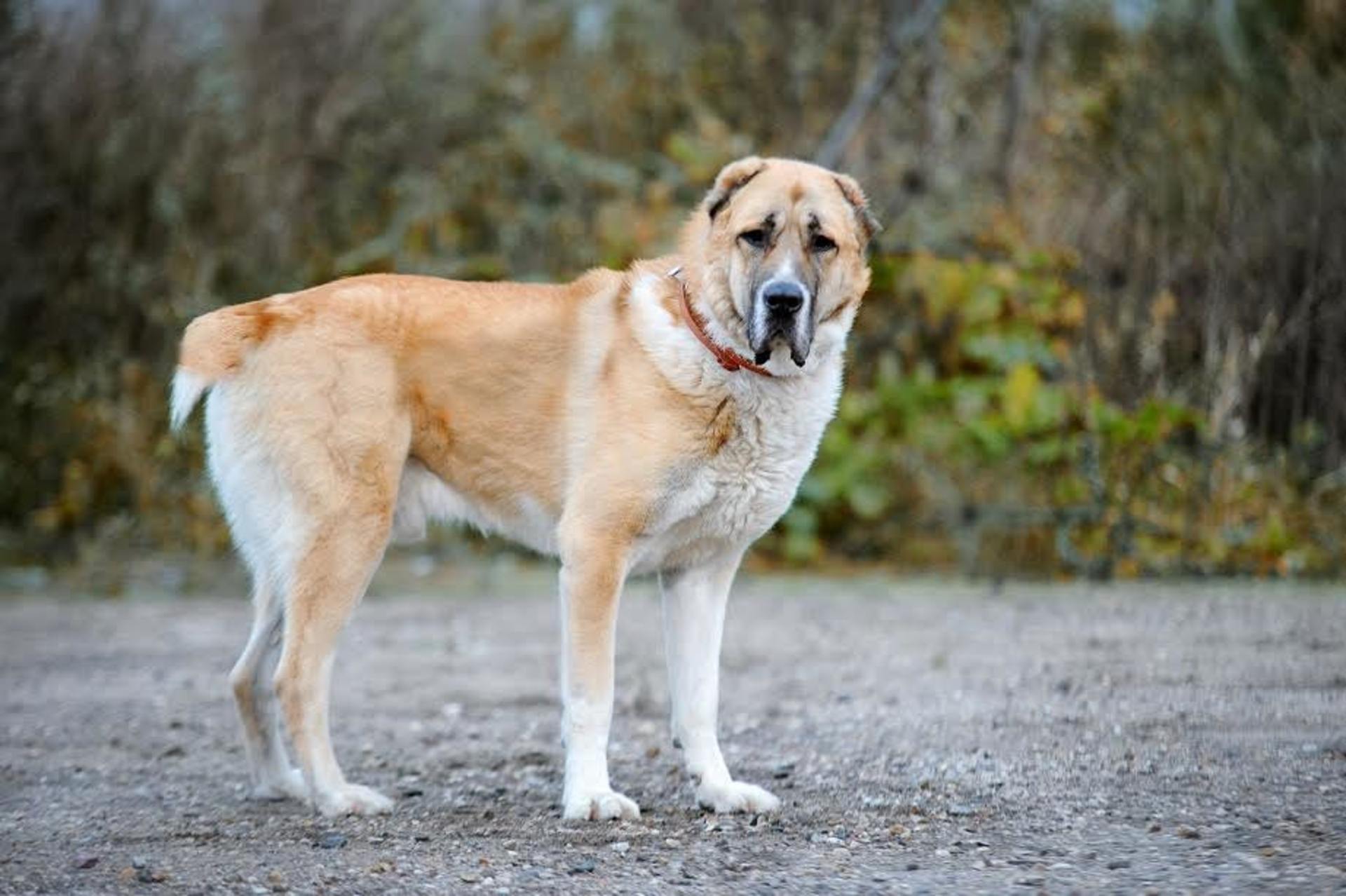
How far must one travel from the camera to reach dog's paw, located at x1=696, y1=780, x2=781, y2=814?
448 centimetres

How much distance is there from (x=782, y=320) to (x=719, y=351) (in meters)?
0.22

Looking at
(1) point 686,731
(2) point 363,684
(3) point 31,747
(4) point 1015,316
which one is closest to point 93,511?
(2) point 363,684

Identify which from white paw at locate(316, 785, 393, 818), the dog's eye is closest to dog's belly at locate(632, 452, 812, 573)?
the dog's eye

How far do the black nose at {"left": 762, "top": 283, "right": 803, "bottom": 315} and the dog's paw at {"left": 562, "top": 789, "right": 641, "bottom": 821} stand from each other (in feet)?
4.46

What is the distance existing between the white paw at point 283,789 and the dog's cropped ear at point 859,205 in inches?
89.0

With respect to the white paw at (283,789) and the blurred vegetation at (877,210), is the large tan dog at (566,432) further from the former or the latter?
the blurred vegetation at (877,210)

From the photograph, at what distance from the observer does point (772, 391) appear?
183 inches

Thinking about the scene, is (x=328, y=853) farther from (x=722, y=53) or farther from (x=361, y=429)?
(x=722, y=53)

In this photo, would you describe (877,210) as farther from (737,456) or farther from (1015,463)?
(737,456)

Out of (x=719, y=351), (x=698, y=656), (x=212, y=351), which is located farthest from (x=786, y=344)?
(x=212, y=351)

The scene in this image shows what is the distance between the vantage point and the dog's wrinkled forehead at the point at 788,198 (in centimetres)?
462

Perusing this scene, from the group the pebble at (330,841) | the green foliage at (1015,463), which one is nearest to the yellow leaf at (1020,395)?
the green foliage at (1015,463)

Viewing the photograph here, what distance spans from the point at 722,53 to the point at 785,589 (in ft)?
14.3

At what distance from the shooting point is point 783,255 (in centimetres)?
453
